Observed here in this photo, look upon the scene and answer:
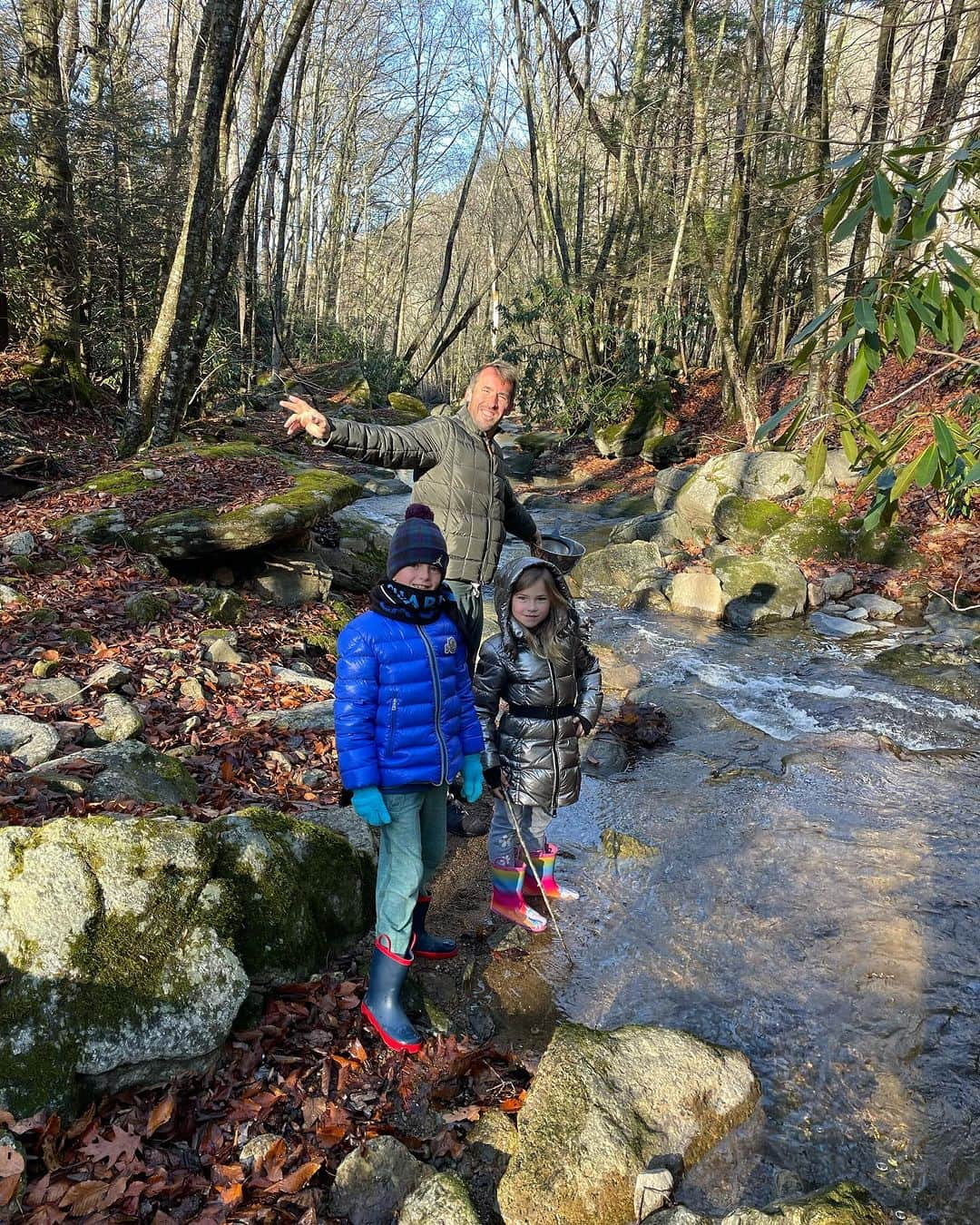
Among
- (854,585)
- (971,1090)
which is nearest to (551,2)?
(854,585)

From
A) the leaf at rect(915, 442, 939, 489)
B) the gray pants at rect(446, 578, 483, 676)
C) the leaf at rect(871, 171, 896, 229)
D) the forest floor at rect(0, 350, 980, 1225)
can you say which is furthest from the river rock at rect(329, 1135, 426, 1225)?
the leaf at rect(871, 171, 896, 229)

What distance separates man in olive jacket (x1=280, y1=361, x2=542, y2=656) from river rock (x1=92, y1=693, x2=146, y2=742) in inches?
78.4

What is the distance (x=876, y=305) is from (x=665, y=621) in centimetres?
759

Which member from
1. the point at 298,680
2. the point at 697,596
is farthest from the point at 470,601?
the point at 697,596

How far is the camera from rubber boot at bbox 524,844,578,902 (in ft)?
13.1

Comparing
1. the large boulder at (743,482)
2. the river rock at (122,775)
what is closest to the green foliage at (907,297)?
the river rock at (122,775)

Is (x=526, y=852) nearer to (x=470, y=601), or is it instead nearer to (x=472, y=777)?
(x=472, y=777)

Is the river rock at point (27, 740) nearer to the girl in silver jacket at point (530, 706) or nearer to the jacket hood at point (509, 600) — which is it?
the girl in silver jacket at point (530, 706)

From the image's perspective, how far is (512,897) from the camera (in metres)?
3.94

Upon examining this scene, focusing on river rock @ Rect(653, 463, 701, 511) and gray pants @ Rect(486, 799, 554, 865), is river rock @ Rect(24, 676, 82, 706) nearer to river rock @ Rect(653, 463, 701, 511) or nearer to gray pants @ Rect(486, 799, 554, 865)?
gray pants @ Rect(486, 799, 554, 865)

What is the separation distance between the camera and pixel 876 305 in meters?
2.29

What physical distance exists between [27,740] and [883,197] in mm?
4123

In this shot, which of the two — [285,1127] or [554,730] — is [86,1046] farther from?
[554,730]

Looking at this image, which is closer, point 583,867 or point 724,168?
point 583,867
